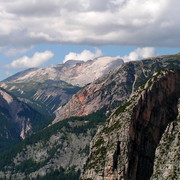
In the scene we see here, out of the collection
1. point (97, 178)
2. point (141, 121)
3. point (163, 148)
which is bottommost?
point (97, 178)

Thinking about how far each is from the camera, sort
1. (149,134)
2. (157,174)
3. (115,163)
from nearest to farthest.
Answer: (157,174)
(115,163)
(149,134)

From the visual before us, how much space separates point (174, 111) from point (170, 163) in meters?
55.4

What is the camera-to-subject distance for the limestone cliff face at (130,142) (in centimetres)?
17688

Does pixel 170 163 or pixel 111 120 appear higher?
pixel 111 120

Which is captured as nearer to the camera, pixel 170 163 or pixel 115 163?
pixel 170 163

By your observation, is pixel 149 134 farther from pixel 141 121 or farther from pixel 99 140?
pixel 99 140

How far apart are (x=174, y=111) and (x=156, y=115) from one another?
320 inches

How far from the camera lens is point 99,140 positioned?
630ft

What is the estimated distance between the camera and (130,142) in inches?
7170

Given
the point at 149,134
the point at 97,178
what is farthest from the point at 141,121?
the point at 97,178

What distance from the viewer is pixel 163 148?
154125 mm

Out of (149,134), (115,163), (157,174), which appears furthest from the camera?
(149,134)

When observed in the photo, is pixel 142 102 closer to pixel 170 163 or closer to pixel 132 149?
pixel 132 149

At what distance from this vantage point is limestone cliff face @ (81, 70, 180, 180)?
177 m
